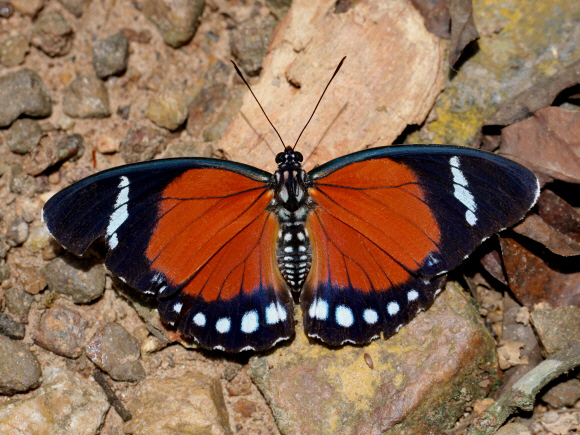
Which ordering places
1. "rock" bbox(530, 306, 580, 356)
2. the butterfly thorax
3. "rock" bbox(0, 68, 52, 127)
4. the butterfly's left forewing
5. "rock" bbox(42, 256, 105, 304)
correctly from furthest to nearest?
"rock" bbox(0, 68, 52, 127) < "rock" bbox(42, 256, 105, 304) < "rock" bbox(530, 306, 580, 356) < the butterfly thorax < the butterfly's left forewing

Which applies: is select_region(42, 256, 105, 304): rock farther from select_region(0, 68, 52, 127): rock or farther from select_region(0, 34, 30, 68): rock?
select_region(0, 34, 30, 68): rock

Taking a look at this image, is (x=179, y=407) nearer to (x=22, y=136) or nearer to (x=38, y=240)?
(x=38, y=240)

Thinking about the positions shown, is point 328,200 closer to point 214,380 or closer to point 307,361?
point 307,361

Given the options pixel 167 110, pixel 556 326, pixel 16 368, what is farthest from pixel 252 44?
pixel 556 326

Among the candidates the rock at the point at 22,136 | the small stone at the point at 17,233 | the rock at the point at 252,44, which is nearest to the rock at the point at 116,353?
the small stone at the point at 17,233

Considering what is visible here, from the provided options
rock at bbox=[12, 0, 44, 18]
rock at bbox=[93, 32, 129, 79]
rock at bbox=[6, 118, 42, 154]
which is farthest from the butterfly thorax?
rock at bbox=[12, 0, 44, 18]

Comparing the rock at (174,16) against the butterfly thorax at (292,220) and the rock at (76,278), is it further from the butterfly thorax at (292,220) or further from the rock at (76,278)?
the rock at (76,278)

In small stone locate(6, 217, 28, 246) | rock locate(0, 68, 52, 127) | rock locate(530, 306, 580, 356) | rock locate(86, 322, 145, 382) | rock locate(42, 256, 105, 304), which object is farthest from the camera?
rock locate(0, 68, 52, 127)
